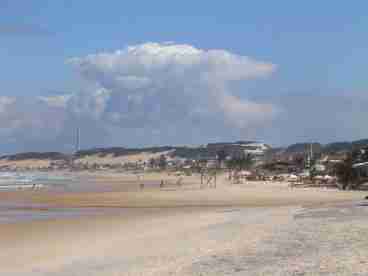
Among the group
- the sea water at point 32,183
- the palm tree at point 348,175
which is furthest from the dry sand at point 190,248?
the sea water at point 32,183

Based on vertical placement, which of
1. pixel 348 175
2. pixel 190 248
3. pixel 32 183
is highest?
pixel 348 175

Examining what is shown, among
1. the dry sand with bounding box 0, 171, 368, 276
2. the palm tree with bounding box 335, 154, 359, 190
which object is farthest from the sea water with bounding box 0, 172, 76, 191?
the dry sand with bounding box 0, 171, 368, 276

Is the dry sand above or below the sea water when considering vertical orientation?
above

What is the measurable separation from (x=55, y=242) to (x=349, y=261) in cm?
1160

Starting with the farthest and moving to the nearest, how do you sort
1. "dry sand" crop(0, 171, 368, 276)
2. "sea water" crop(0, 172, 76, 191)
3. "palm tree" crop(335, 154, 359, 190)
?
"sea water" crop(0, 172, 76, 191) < "palm tree" crop(335, 154, 359, 190) < "dry sand" crop(0, 171, 368, 276)

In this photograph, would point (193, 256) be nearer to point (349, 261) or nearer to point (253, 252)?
point (253, 252)

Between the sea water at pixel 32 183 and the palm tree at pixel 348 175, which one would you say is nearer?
the palm tree at pixel 348 175

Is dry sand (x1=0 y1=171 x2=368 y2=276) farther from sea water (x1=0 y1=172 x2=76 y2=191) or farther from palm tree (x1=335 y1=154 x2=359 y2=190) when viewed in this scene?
sea water (x1=0 y1=172 x2=76 y2=191)

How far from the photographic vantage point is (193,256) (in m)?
15.8

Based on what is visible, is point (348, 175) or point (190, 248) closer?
point (190, 248)

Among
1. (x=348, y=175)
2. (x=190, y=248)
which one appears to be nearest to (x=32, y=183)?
(x=348, y=175)

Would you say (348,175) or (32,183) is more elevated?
(348,175)

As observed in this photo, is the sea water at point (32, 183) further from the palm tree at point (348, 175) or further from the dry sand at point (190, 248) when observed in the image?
the dry sand at point (190, 248)

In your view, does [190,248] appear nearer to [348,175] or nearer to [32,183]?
[348,175]
